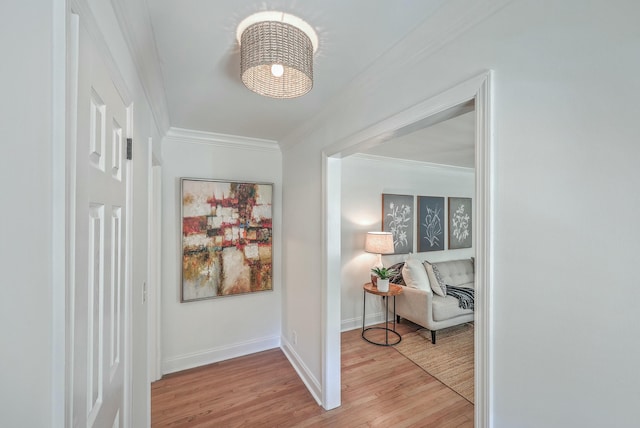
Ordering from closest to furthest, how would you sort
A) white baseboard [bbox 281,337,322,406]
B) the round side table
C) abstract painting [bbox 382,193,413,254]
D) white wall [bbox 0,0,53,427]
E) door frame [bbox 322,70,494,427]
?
white wall [bbox 0,0,53,427]
door frame [bbox 322,70,494,427]
white baseboard [bbox 281,337,322,406]
the round side table
abstract painting [bbox 382,193,413,254]

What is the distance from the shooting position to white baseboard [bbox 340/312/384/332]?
3643mm

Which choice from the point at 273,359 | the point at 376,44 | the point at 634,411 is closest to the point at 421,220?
the point at 273,359

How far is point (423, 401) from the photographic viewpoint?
2.23 meters

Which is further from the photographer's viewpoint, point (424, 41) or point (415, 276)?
point (415, 276)

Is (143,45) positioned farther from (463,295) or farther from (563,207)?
(463,295)

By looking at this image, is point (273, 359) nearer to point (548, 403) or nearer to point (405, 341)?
point (405, 341)

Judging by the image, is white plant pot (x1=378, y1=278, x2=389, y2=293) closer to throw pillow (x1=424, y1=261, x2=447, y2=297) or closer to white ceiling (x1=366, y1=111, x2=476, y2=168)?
throw pillow (x1=424, y1=261, x2=447, y2=297)

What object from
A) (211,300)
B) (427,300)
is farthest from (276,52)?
(427,300)

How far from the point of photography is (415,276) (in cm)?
344

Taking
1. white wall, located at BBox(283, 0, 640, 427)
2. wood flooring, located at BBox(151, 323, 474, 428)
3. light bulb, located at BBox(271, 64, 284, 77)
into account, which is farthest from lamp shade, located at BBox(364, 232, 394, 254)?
light bulb, located at BBox(271, 64, 284, 77)

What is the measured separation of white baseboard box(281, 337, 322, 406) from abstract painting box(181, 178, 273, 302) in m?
0.70

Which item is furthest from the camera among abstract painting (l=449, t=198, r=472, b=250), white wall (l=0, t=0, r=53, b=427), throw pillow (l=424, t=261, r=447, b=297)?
abstract painting (l=449, t=198, r=472, b=250)

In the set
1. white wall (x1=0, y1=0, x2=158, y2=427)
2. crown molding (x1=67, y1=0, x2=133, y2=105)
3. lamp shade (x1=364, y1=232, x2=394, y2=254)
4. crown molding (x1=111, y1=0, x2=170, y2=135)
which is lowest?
lamp shade (x1=364, y1=232, x2=394, y2=254)

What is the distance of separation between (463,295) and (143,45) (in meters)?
4.01
